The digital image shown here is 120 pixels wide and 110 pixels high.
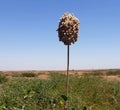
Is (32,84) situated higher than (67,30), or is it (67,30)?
(67,30)

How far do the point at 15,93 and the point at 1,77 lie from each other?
12172mm

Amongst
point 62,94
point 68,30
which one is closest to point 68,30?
point 68,30

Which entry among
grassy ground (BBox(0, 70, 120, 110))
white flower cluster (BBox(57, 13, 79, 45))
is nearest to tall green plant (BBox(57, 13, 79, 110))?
white flower cluster (BBox(57, 13, 79, 45))

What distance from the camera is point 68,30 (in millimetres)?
5055

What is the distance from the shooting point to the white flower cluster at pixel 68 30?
16.5 feet

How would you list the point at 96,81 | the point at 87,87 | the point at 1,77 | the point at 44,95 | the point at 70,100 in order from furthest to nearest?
the point at 1,77 < the point at 96,81 < the point at 87,87 < the point at 44,95 < the point at 70,100

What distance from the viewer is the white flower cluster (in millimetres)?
5016

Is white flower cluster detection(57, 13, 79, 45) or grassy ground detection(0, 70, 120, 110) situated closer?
white flower cluster detection(57, 13, 79, 45)

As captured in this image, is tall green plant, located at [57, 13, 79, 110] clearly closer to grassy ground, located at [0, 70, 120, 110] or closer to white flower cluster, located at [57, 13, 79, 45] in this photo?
white flower cluster, located at [57, 13, 79, 45]

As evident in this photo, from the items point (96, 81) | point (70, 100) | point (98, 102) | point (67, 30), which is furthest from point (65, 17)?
point (96, 81)

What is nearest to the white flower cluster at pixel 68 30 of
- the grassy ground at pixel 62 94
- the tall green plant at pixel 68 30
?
the tall green plant at pixel 68 30

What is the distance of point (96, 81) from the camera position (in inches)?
628

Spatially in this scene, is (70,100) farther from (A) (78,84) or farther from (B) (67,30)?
(B) (67,30)

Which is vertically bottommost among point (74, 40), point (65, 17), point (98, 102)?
point (98, 102)
